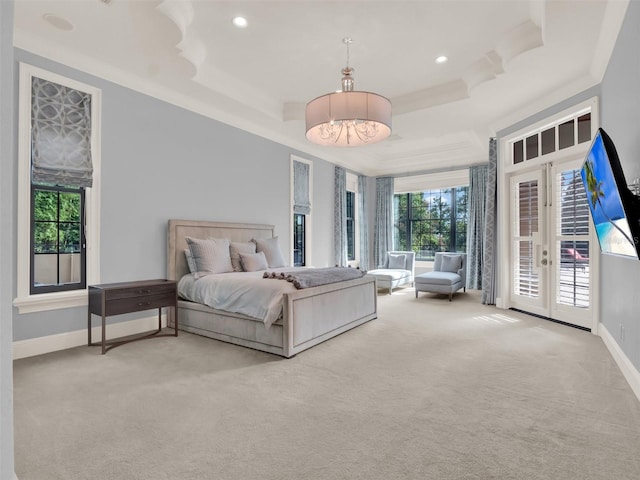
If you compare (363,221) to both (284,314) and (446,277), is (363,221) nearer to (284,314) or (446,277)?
(446,277)

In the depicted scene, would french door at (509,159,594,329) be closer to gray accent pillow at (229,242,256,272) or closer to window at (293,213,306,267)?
window at (293,213,306,267)

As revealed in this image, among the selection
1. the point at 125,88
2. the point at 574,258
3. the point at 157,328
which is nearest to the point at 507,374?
the point at 574,258

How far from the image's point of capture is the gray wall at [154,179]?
3.74 meters

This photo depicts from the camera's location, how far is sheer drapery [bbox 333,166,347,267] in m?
Answer: 7.46

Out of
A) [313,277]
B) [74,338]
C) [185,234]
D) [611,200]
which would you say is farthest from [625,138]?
[74,338]

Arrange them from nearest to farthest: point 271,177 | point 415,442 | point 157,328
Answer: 1. point 415,442
2. point 157,328
3. point 271,177

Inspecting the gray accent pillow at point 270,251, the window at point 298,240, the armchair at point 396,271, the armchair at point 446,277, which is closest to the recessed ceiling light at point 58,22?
the gray accent pillow at point 270,251

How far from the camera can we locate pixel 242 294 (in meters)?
3.51

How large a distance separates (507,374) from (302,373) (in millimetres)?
1632

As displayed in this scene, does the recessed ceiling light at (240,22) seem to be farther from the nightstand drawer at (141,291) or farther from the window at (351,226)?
the window at (351,226)

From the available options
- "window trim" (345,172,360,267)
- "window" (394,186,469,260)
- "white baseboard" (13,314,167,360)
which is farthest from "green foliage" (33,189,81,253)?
"window" (394,186,469,260)

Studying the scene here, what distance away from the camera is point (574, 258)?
4.27 meters

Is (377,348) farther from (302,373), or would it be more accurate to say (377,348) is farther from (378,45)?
(378,45)

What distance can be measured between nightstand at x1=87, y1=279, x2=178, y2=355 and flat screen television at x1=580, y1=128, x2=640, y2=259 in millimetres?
3787
